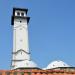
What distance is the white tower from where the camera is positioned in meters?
44.8

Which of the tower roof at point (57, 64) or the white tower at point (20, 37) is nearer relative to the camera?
the tower roof at point (57, 64)

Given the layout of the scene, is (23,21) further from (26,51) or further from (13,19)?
(26,51)

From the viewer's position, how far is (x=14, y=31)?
157 ft

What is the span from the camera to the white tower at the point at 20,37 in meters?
44.8

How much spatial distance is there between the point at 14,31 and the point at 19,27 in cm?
119

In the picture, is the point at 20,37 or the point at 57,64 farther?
the point at 20,37

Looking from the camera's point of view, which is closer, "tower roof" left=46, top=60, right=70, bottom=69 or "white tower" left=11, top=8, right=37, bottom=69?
"tower roof" left=46, top=60, right=70, bottom=69

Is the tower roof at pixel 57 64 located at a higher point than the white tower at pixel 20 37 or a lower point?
lower

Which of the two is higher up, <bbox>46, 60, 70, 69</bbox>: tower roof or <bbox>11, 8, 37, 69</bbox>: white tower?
<bbox>11, 8, 37, 69</bbox>: white tower

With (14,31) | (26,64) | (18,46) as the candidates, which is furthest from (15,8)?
(26,64)

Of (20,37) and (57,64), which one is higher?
(20,37)

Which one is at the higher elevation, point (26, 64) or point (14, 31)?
point (14, 31)

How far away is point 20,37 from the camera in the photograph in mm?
46906

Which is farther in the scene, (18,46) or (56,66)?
(18,46)
